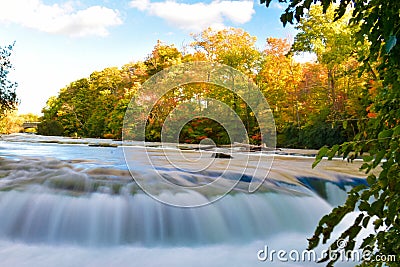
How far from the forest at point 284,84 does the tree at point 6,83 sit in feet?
21.3

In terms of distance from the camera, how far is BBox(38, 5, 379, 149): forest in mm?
16188

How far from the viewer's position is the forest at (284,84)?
53.1ft

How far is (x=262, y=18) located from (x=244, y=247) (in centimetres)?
2477

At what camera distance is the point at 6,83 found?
15.7 meters

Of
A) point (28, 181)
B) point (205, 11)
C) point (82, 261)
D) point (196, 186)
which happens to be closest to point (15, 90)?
point (28, 181)

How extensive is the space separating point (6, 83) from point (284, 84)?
44.9 ft

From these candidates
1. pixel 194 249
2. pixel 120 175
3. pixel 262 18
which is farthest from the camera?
pixel 262 18

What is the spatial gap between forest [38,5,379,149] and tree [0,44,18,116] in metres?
6.48

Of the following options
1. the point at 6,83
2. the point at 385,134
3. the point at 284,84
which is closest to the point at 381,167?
the point at 385,134

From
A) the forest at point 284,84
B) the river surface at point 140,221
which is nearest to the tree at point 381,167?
the river surface at point 140,221

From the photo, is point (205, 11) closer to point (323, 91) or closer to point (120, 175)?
point (323, 91)

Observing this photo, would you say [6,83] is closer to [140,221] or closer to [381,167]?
[140,221]

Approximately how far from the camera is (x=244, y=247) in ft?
14.1

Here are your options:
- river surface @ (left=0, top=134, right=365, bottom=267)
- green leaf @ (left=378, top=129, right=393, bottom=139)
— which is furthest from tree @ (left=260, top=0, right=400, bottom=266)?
river surface @ (left=0, top=134, right=365, bottom=267)
